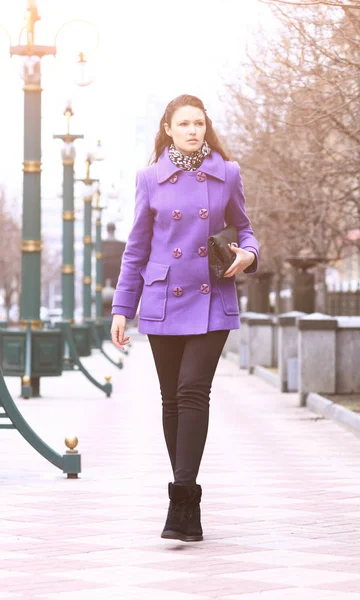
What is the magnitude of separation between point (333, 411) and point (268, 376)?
874 cm

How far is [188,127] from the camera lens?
22.9 ft

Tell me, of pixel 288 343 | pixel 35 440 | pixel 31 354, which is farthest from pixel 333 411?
pixel 35 440

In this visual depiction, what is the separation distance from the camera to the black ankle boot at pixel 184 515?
677cm

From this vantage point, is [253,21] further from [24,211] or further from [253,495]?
[253,495]

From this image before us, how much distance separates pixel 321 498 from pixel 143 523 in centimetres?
150

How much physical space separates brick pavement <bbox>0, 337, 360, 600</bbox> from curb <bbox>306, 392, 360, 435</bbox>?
0.63 feet

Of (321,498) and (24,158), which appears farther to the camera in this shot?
(24,158)

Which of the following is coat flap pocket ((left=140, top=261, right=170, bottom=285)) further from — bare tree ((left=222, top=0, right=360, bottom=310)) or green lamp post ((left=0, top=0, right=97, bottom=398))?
green lamp post ((left=0, top=0, right=97, bottom=398))

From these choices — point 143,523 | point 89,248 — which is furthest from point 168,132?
point 89,248

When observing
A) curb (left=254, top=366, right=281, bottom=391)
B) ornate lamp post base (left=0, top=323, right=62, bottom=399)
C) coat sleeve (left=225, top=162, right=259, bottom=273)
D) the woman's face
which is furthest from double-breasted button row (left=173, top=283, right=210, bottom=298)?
curb (left=254, top=366, right=281, bottom=391)

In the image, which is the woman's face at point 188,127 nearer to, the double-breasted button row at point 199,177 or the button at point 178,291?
the double-breasted button row at point 199,177

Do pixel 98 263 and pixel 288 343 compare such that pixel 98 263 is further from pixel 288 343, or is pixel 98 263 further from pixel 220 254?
pixel 220 254

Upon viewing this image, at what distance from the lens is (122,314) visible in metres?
7.11

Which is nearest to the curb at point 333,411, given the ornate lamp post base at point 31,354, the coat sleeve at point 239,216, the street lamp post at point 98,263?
the ornate lamp post base at point 31,354
